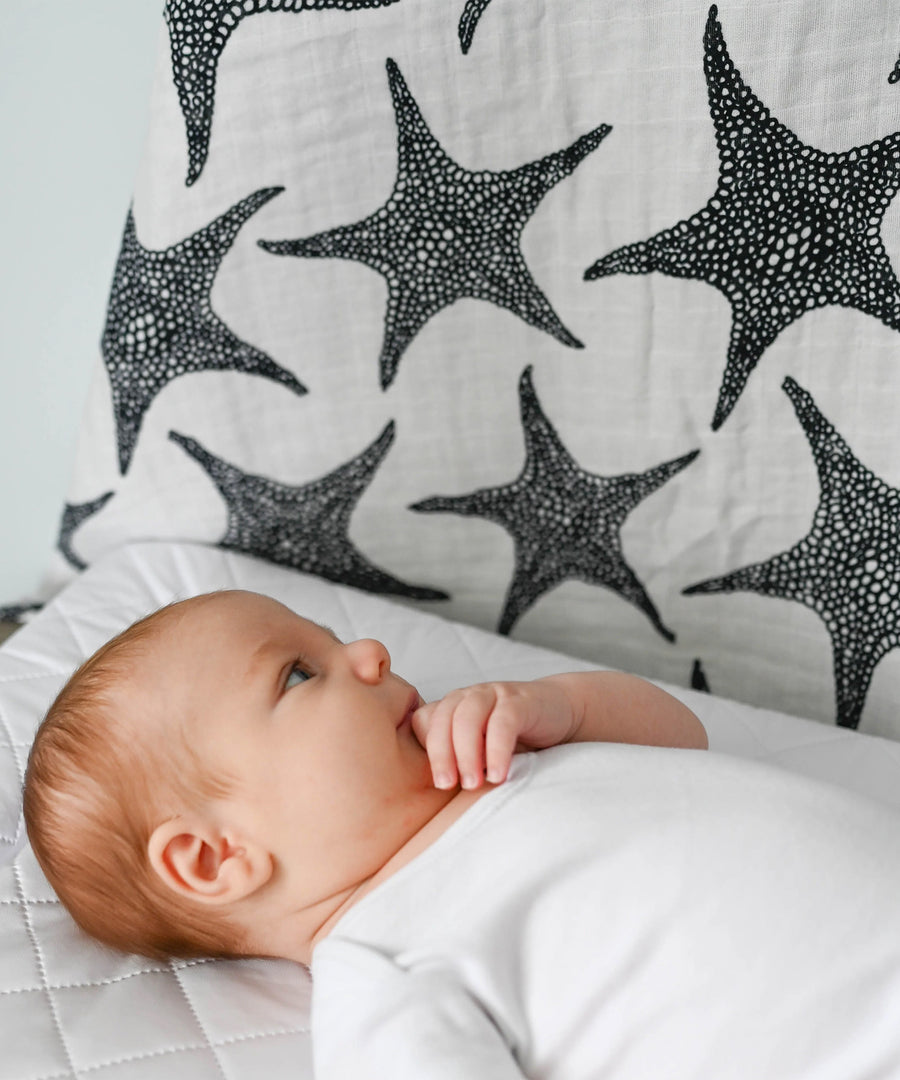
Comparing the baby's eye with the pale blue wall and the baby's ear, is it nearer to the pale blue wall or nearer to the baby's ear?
the baby's ear

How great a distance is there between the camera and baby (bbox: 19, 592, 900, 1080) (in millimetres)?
649

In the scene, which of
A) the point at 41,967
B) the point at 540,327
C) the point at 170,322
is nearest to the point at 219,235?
the point at 170,322

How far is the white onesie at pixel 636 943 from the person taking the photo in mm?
645

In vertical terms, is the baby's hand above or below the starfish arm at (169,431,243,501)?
below

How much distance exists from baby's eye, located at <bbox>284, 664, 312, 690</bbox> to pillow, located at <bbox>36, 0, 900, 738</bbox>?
1.11 feet

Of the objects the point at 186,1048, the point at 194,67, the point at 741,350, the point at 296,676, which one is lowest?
the point at 186,1048

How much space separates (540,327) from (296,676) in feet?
1.33

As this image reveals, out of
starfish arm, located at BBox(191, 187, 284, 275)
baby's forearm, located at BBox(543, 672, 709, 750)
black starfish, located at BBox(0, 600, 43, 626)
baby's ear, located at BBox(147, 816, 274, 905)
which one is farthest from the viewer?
black starfish, located at BBox(0, 600, 43, 626)

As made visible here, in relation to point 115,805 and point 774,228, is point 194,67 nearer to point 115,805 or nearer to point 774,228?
point 774,228

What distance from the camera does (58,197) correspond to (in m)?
1.08

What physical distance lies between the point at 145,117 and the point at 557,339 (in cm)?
47

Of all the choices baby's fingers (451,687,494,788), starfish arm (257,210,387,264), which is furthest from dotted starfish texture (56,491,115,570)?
baby's fingers (451,687,494,788)

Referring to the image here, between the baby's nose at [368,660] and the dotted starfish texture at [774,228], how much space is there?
0.41 metres

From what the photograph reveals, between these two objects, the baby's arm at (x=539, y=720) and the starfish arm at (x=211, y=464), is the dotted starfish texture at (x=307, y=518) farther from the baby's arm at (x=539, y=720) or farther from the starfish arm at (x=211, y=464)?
the baby's arm at (x=539, y=720)
